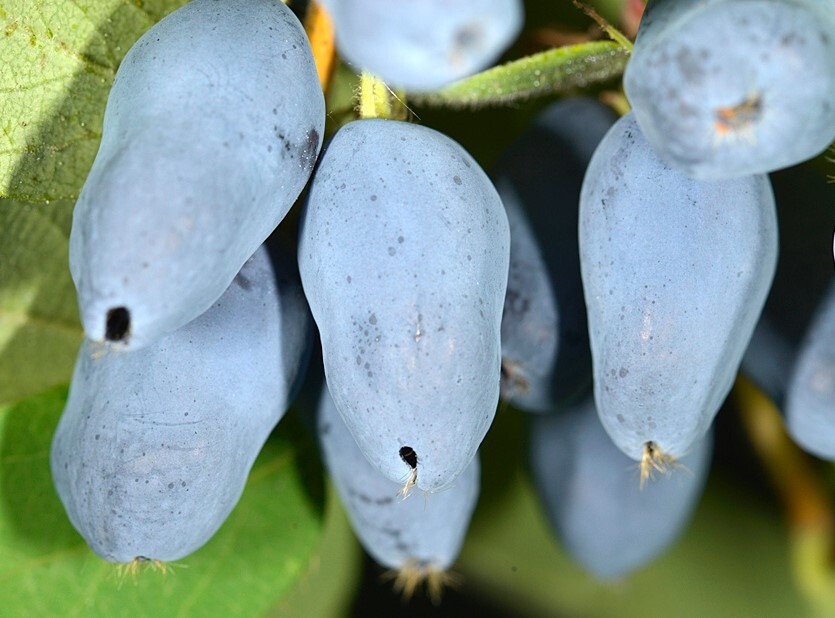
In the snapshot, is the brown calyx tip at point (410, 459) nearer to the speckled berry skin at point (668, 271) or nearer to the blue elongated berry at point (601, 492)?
the speckled berry skin at point (668, 271)

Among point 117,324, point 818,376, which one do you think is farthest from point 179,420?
point 818,376

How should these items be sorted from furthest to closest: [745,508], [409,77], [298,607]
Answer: [745,508] < [298,607] < [409,77]

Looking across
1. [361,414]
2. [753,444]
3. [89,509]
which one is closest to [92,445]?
[89,509]

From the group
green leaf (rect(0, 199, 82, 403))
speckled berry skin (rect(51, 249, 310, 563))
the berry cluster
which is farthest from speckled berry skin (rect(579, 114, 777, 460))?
green leaf (rect(0, 199, 82, 403))

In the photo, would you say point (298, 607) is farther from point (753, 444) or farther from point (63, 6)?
point (63, 6)

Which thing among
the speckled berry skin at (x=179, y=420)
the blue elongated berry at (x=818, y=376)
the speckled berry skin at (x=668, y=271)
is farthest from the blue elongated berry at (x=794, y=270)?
the speckled berry skin at (x=179, y=420)
